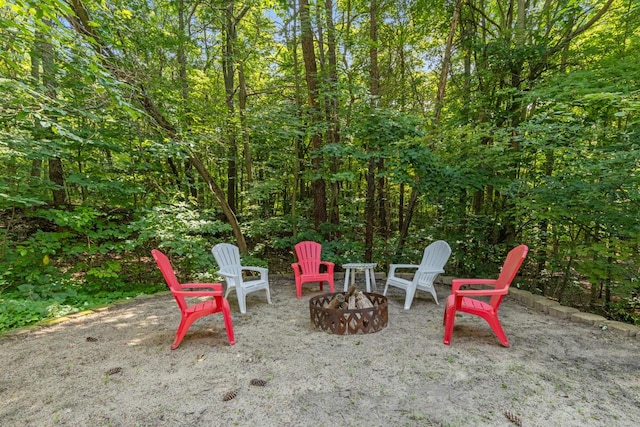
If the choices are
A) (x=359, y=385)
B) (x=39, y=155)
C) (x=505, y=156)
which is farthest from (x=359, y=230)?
(x=39, y=155)

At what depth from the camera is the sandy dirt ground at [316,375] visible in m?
1.66

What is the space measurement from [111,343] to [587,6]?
7.10 m

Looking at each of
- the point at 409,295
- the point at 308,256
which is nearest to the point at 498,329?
the point at 409,295

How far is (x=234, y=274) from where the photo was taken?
349 cm

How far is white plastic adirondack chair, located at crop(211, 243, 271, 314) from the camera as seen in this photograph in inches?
129

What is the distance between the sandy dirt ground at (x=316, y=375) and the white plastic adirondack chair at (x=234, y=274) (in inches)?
12.8

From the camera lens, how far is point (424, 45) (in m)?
6.44

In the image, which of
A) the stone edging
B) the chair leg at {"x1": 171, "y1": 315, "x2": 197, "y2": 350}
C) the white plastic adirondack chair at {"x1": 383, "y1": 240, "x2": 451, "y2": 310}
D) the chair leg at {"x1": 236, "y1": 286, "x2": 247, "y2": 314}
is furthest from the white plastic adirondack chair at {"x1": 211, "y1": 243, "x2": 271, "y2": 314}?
the stone edging

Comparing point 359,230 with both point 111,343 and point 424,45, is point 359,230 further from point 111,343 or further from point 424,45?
point 111,343

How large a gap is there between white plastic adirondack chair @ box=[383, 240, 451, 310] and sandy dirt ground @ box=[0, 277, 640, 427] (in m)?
0.42

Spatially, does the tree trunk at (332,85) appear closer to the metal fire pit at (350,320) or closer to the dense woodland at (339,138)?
the dense woodland at (339,138)

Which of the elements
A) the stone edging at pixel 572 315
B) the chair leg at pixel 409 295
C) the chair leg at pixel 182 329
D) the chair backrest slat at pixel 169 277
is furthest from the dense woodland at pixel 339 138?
the chair leg at pixel 182 329

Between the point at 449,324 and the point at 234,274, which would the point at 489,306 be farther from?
the point at 234,274

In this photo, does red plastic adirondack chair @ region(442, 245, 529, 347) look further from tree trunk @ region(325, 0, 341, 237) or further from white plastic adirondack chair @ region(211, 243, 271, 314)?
tree trunk @ region(325, 0, 341, 237)
